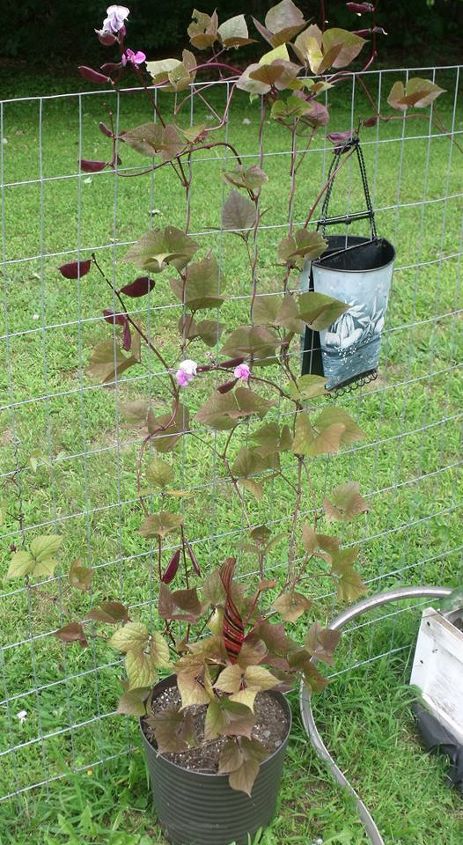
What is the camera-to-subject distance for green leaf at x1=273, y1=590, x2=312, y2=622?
1626 millimetres

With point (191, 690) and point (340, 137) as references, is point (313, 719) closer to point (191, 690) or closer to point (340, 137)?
point (191, 690)

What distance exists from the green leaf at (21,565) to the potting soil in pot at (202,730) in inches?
14.1

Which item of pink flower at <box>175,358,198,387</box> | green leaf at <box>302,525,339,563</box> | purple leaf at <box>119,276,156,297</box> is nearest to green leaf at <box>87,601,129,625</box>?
green leaf at <box>302,525,339,563</box>

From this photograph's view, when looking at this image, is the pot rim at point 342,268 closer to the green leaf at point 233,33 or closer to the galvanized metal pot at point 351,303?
the galvanized metal pot at point 351,303

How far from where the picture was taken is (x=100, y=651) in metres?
2.22

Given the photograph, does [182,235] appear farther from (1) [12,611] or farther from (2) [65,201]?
(2) [65,201]

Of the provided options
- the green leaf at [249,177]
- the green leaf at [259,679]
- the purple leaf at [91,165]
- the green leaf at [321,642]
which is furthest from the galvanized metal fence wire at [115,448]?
the green leaf at [259,679]

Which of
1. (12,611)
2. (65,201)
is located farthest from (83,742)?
(65,201)

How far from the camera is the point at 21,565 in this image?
156 centimetres

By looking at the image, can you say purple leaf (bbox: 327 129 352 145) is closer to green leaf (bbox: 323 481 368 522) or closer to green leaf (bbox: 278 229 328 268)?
green leaf (bbox: 278 229 328 268)

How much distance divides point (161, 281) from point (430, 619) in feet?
8.70

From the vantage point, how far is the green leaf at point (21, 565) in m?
1.55

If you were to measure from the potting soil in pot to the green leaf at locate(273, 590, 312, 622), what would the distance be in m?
0.25

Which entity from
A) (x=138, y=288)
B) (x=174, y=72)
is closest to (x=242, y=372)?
(x=138, y=288)
